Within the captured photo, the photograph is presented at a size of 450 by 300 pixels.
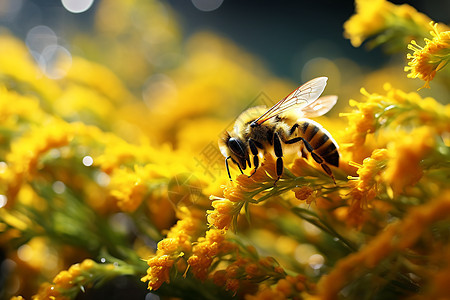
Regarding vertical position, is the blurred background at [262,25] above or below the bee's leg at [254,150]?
above

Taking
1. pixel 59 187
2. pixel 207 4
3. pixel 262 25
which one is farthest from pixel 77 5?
pixel 59 187

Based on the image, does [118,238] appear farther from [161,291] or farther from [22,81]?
[22,81]

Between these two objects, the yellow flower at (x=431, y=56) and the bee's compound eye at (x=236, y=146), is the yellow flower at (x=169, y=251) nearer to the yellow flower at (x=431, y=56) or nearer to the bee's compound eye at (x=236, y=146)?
the bee's compound eye at (x=236, y=146)

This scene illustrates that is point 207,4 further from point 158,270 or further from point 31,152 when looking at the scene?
point 158,270

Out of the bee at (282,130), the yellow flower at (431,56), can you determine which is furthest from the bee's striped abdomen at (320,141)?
the yellow flower at (431,56)

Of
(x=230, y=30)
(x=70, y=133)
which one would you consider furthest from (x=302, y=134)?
(x=230, y=30)

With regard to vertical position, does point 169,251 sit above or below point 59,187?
below

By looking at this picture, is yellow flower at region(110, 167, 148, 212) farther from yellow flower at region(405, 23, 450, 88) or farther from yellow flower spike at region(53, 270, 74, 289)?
yellow flower at region(405, 23, 450, 88)
